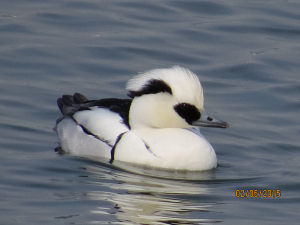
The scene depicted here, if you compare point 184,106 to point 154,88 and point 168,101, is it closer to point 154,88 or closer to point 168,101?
point 168,101

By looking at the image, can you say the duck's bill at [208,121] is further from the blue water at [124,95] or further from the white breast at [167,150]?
the blue water at [124,95]

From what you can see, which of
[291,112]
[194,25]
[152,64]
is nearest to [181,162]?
[291,112]

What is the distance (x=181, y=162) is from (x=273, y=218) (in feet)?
5.62

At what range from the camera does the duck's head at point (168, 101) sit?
27.4 ft

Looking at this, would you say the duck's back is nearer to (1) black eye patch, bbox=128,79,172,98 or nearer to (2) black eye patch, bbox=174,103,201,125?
(1) black eye patch, bbox=128,79,172,98

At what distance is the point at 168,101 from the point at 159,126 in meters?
0.40

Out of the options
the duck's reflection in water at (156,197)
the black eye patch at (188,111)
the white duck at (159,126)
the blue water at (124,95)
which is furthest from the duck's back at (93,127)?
the black eye patch at (188,111)

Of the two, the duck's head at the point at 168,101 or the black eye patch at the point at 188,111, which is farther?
the black eye patch at the point at 188,111

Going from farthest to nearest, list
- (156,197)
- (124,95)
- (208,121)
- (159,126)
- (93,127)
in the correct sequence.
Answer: (124,95), (93,127), (159,126), (208,121), (156,197)

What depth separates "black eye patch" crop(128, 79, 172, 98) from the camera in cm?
845

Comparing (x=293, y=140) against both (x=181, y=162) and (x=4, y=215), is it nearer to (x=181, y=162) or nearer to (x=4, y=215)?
(x=181, y=162)

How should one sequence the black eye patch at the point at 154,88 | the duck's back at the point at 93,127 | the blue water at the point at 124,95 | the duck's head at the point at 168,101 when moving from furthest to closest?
the duck's back at the point at 93,127, the black eye patch at the point at 154,88, the duck's head at the point at 168,101, the blue water at the point at 124,95

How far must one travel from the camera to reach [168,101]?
8.58 m

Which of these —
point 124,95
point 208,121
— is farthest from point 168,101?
point 124,95
